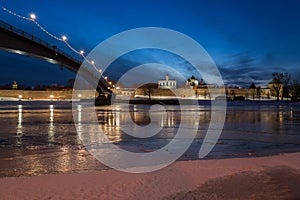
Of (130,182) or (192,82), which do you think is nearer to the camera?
(130,182)

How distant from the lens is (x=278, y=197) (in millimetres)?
5926

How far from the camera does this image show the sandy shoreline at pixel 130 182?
595 cm

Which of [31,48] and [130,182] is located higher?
[31,48]

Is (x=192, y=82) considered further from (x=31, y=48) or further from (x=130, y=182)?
(x=130, y=182)

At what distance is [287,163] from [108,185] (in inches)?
206

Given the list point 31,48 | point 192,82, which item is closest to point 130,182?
point 31,48

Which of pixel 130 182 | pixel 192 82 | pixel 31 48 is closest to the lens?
pixel 130 182

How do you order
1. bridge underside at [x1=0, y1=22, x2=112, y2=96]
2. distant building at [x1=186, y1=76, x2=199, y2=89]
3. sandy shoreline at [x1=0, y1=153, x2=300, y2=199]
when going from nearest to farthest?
sandy shoreline at [x1=0, y1=153, x2=300, y2=199] → bridge underside at [x1=0, y1=22, x2=112, y2=96] → distant building at [x1=186, y1=76, x2=199, y2=89]

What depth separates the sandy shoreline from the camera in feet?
19.5

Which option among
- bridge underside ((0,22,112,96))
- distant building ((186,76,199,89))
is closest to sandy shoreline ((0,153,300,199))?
bridge underside ((0,22,112,96))

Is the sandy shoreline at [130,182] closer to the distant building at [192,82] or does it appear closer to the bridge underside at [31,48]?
the bridge underside at [31,48]

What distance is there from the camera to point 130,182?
681 centimetres

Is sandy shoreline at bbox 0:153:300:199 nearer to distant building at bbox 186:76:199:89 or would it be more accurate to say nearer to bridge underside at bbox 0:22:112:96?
bridge underside at bbox 0:22:112:96

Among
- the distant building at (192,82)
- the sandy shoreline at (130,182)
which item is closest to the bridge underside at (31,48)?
the sandy shoreline at (130,182)
